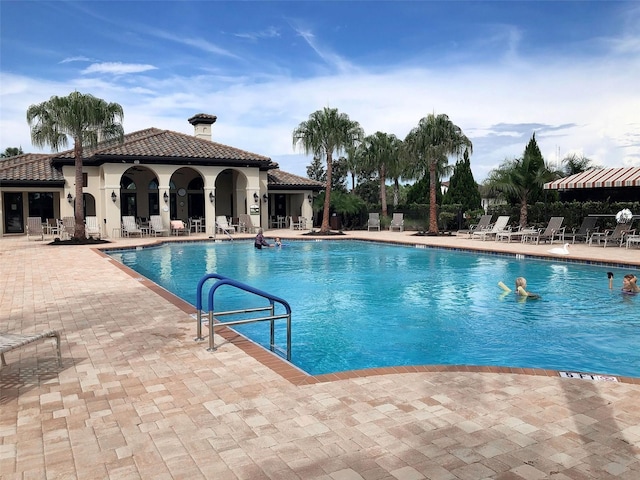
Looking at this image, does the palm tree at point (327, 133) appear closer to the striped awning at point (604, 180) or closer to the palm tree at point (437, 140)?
the palm tree at point (437, 140)

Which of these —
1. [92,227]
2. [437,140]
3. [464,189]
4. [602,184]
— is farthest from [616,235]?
[92,227]

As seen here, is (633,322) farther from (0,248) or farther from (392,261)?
(0,248)

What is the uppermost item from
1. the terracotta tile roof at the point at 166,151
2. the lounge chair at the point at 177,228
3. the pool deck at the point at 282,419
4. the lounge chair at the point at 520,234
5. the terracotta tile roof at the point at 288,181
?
the terracotta tile roof at the point at 166,151

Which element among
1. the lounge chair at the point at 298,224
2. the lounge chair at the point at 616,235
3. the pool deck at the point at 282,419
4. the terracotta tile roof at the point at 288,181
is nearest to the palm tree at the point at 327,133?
the terracotta tile roof at the point at 288,181

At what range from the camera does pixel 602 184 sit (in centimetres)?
2122

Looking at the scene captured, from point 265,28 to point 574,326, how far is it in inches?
757

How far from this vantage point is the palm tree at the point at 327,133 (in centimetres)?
2703

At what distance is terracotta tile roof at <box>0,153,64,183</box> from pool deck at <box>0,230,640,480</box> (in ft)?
77.5

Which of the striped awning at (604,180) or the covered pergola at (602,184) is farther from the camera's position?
the covered pergola at (602,184)

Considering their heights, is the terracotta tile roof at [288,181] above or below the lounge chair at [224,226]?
above

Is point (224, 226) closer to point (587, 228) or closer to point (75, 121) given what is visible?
point (75, 121)

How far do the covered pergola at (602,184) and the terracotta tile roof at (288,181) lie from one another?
1506 centimetres

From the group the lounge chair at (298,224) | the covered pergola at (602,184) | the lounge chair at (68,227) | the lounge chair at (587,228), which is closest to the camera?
the covered pergola at (602,184)

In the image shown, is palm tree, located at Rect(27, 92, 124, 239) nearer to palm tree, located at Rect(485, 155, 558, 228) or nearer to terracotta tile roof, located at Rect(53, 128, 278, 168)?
terracotta tile roof, located at Rect(53, 128, 278, 168)
